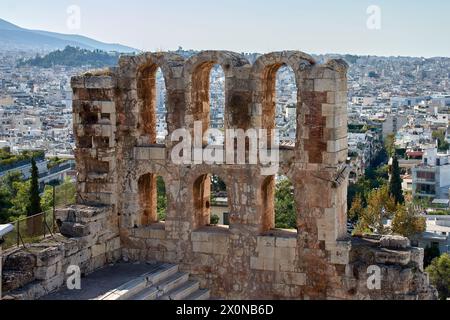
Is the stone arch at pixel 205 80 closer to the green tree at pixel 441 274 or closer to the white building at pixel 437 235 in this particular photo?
the green tree at pixel 441 274

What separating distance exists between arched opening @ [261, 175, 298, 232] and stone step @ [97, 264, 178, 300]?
1947 millimetres

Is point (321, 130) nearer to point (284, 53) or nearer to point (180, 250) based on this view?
point (284, 53)

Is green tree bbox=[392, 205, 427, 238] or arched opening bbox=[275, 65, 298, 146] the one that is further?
arched opening bbox=[275, 65, 298, 146]

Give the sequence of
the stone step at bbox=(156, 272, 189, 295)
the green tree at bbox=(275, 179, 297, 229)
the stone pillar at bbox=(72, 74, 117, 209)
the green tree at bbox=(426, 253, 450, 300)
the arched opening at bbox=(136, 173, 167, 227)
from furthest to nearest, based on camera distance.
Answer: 1. the green tree at bbox=(426, 253, 450, 300)
2. the green tree at bbox=(275, 179, 297, 229)
3. the arched opening at bbox=(136, 173, 167, 227)
4. the stone pillar at bbox=(72, 74, 117, 209)
5. the stone step at bbox=(156, 272, 189, 295)

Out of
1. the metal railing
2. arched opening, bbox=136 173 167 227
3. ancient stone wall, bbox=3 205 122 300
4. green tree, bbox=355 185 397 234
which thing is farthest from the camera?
green tree, bbox=355 185 397 234

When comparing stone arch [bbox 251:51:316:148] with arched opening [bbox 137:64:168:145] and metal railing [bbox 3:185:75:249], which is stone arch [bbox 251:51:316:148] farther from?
metal railing [bbox 3:185:75:249]

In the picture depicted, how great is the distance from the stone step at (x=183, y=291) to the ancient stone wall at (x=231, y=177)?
0.21 metres

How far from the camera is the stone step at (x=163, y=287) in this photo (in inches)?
583

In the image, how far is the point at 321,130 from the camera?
1521 cm

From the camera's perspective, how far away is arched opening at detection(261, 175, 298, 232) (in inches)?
630

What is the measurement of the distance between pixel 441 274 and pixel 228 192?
32102 mm

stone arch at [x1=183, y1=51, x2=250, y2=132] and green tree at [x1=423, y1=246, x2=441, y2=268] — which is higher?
stone arch at [x1=183, y1=51, x2=250, y2=132]

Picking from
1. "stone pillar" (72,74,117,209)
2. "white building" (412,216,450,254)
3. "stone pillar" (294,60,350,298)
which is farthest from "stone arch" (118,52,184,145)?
"white building" (412,216,450,254)
